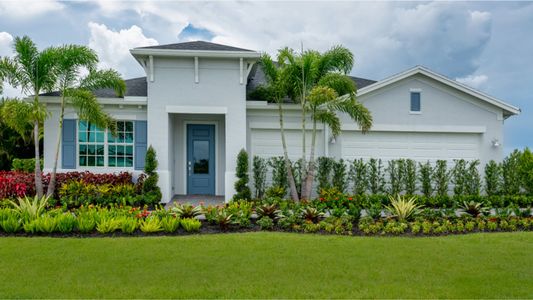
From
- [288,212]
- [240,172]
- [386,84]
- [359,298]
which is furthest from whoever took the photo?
[386,84]

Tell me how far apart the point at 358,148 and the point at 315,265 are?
904 centimetres

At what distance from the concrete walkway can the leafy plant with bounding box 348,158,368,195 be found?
475 centimetres

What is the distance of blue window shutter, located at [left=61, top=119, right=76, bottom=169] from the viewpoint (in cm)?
1334

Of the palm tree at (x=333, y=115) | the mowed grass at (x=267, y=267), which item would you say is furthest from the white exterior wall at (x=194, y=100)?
the mowed grass at (x=267, y=267)

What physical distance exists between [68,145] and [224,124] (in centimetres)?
547

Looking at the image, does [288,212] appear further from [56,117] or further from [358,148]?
[56,117]

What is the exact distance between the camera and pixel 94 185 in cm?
1241

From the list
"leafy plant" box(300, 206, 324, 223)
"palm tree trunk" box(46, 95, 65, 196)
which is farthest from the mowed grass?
"palm tree trunk" box(46, 95, 65, 196)

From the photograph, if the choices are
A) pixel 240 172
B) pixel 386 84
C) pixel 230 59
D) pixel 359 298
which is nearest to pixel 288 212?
pixel 240 172

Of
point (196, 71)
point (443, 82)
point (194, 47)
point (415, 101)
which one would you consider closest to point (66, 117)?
point (196, 71)

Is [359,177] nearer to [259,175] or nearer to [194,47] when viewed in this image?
[259,175]

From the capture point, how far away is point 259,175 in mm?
13547

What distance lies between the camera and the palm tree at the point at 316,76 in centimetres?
1235

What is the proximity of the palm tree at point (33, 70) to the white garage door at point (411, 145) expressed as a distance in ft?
33.2
